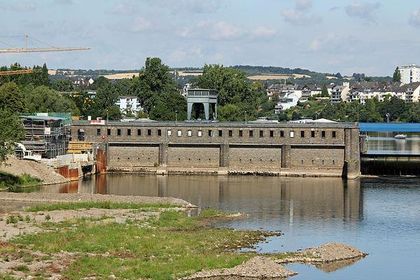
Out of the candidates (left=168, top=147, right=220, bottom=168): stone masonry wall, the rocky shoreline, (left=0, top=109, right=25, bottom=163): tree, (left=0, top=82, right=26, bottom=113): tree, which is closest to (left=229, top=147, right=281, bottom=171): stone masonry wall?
(left=168, top=147, right=220, bottom=168): stone masonry wall

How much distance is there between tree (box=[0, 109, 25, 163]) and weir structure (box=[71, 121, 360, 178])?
1130 inches

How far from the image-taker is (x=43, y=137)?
114 m

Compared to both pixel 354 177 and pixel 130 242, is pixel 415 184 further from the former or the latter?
pixel 130 242

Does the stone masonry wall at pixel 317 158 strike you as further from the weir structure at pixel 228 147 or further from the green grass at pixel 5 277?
the green grass at pixel 5 277

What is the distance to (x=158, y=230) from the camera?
66500 millimetres

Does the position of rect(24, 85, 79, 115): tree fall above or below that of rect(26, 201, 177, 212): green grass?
above

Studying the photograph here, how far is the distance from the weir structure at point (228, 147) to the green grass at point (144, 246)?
48.8m

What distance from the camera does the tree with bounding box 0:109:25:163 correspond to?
9044 centimetres

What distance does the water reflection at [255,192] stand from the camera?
8331cm

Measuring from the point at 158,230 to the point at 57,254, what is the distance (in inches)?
480

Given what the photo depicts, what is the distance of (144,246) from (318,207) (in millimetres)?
30763

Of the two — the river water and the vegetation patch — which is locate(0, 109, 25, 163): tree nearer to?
the vegetation patch

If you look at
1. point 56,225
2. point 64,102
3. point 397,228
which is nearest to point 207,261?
point 56,225

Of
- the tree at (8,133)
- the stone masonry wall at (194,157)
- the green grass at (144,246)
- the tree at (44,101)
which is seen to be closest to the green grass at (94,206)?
the green grass at (144,246)
